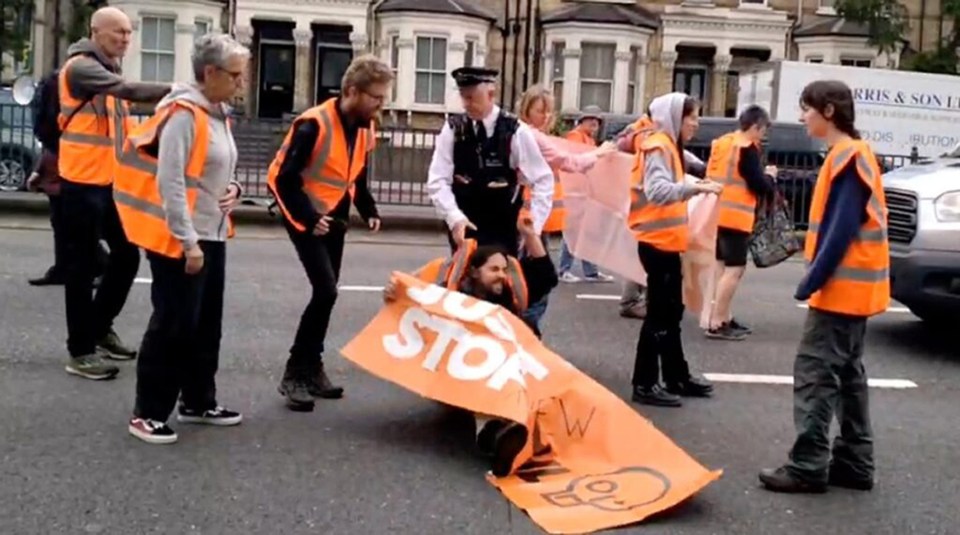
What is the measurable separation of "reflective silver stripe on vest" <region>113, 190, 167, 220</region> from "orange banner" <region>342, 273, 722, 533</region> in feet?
3.84

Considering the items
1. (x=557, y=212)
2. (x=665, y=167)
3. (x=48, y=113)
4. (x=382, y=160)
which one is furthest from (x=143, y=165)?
(x=382, y=160)

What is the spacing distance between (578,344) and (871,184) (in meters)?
3.72

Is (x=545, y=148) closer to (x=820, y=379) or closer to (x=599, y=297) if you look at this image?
(x=820, y=379)

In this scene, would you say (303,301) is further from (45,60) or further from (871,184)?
(45,60)

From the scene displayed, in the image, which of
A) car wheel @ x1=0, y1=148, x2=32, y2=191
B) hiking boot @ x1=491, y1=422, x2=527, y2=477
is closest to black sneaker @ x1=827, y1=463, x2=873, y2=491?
hiking boot @ x1=491, y1=422, x2=527, y2=477

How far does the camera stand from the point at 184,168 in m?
5.57

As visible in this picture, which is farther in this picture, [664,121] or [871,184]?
[664,121]

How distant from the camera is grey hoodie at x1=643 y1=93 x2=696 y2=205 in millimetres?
6797

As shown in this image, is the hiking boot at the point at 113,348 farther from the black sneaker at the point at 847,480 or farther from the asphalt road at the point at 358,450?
the black sneaker at the point at 847,480

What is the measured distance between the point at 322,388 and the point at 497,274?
1.27 meters

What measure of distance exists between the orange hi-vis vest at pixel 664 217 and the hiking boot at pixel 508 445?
194cm

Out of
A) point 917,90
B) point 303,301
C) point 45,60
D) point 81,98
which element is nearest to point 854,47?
point 917,90

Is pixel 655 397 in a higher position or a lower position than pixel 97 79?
lower

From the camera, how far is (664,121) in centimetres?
702
